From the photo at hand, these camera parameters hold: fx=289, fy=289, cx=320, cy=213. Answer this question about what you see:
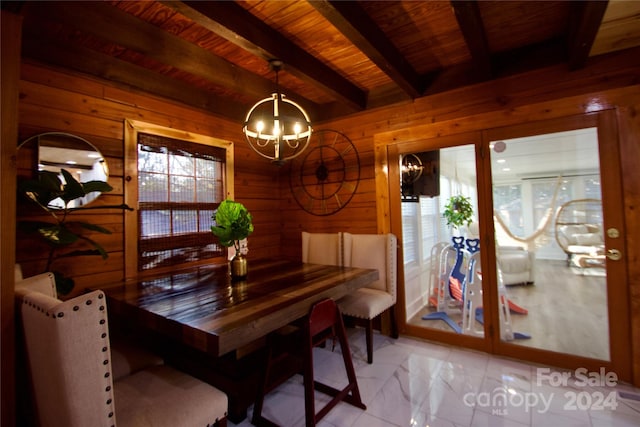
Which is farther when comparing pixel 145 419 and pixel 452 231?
pixel 452 231

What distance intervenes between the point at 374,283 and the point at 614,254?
182 cm

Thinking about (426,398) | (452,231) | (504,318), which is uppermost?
(452,231)

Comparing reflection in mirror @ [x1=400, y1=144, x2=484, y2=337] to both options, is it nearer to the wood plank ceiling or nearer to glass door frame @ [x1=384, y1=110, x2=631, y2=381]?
glass door frame @ [x1=384, y1=110, x2=631, y2=381]

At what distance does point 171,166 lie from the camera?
2.76m

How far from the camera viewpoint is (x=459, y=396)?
1958mm

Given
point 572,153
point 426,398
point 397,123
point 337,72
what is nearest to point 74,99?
point 337,72

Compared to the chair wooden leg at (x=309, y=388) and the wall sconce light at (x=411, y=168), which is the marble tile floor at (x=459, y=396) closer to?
the chair wooden leg at (x=309, y=388)

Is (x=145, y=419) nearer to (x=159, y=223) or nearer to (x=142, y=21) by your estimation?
(x=159, y=223)

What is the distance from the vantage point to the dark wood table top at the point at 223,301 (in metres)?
1.23

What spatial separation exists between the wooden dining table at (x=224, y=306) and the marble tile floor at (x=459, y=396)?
42 cm

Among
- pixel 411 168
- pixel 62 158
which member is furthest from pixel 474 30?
pixel 62 158

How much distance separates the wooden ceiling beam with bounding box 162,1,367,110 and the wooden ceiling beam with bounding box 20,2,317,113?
55 centimetres

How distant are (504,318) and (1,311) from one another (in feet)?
10.4

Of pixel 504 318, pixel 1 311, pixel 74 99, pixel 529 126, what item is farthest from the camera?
pixel 504 318
